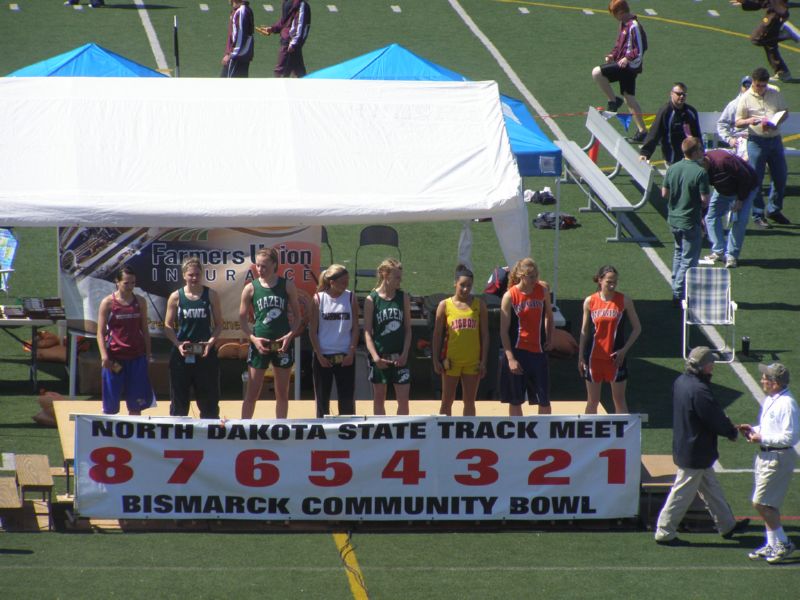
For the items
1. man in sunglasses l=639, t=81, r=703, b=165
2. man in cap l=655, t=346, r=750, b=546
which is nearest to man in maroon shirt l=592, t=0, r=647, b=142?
man in sunglasses l=639, t=81, r=703, b=165

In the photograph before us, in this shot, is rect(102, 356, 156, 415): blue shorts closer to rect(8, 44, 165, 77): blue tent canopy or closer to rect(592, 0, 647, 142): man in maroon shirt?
rect(8, 44, 165, 77): blue tent canopy

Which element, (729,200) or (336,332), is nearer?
(336,332)

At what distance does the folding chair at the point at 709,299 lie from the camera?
1507 cm

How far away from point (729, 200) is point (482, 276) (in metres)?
3.20

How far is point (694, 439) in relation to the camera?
10.4 metres

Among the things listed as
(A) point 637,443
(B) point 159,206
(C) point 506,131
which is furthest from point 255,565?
(C) point 506,131

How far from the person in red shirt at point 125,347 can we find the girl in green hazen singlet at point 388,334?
1938 mm

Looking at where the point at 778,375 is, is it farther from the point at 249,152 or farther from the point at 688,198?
the point at 688,198

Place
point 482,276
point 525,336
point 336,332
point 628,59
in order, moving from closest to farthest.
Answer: point 336,332
point 525,336
point 482,276
point 628,59

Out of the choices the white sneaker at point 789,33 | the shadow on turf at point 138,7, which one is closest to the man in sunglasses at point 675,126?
the white sneaker at point 789,33

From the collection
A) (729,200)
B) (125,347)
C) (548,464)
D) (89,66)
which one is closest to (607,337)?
(548,464)

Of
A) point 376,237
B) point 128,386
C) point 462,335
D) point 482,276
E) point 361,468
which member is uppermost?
point 376,237

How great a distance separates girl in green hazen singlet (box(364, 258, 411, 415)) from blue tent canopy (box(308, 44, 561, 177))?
325 centimetres

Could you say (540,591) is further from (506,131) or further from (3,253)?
(3,253)
